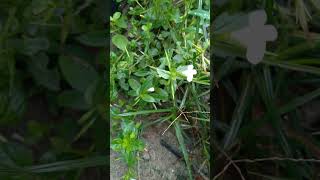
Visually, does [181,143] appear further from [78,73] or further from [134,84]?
[78,73]

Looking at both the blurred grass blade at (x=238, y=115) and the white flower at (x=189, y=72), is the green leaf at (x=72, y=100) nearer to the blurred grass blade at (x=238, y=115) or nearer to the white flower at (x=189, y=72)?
the blurred grass blade at (x=238, y=115)

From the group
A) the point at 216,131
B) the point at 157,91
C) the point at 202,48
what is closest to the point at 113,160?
the point at 157,91

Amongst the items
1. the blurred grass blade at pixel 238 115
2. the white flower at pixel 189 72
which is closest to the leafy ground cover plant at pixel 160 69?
the white flower at pixel 189 72

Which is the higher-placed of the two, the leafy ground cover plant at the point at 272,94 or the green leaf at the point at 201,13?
the green leaf at the point at 201,13

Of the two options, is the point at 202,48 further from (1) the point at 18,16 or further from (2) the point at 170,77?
(1) the point at 18,16

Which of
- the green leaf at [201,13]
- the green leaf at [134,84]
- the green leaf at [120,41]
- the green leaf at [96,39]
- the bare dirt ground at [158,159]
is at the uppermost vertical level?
the green leaf at [201,13]

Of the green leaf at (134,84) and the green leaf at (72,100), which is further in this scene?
the green leaf at (134,84)
